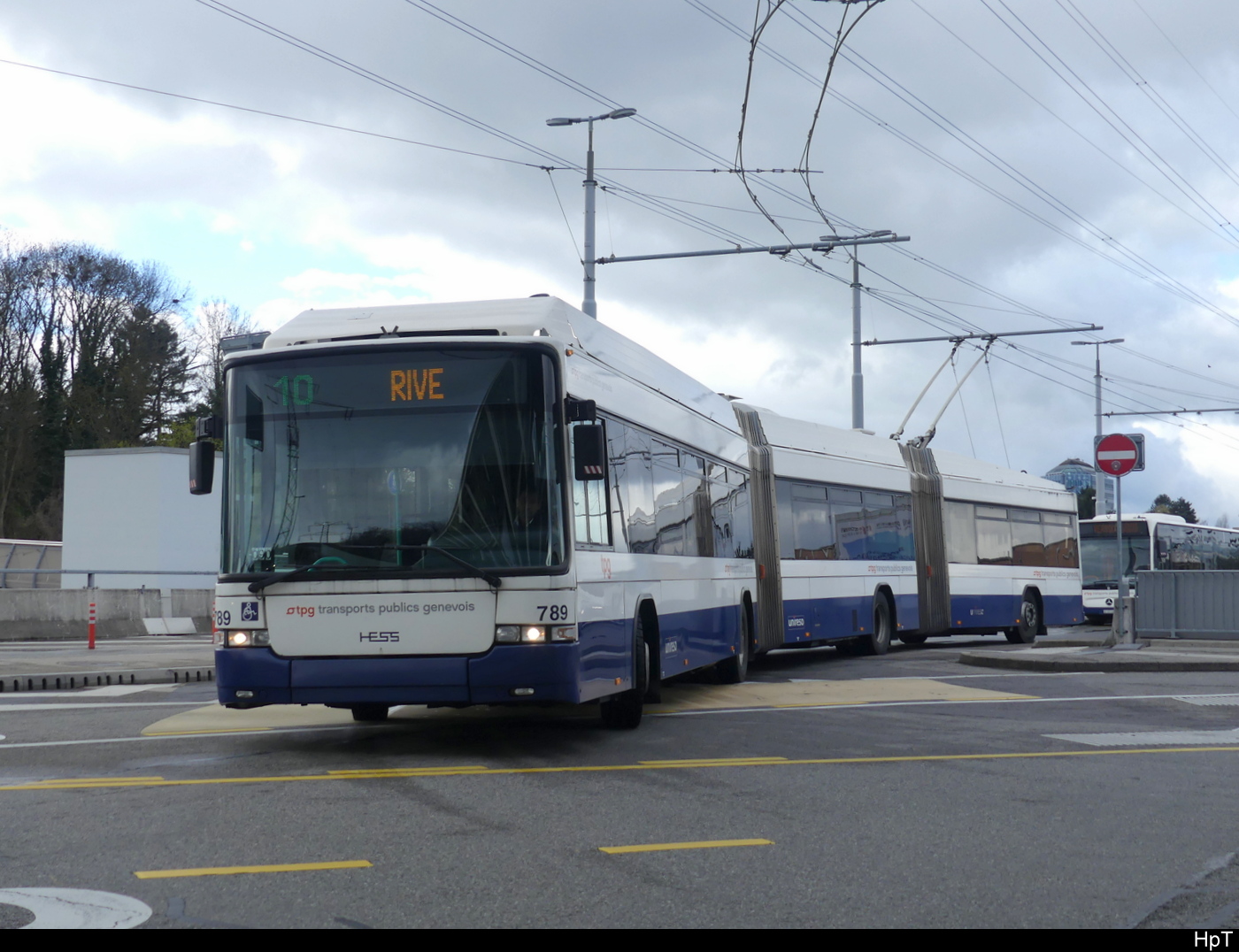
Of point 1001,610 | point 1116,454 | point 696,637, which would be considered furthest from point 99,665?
point 1001,610

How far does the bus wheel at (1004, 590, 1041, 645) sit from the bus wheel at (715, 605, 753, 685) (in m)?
12.0

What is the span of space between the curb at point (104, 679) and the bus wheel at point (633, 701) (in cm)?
613

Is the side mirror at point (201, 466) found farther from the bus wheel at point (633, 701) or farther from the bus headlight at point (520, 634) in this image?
the bus wheel at point (633, 701)

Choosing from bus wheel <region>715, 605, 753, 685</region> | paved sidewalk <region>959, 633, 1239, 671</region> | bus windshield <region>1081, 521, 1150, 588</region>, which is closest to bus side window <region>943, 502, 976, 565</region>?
paved sidewalk <region>959, 633, 1239, 671</region>

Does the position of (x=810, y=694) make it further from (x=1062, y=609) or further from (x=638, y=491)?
(x=1062, y=609)

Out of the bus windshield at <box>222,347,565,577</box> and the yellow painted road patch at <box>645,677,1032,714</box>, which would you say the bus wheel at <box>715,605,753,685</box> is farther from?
the bus windshield at <box>222,347,565,577</box>

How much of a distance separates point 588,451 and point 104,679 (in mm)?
9779

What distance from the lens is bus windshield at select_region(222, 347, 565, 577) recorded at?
9.45 m

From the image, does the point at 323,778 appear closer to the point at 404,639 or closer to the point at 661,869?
the point at 404,639

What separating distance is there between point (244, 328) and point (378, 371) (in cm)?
5702

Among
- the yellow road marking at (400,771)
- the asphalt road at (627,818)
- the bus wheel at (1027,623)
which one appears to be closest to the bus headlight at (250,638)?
the asphalt road at (627,818)

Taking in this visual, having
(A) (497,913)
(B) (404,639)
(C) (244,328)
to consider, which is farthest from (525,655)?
(C) (244,328)

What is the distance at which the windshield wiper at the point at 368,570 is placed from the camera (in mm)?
9336
